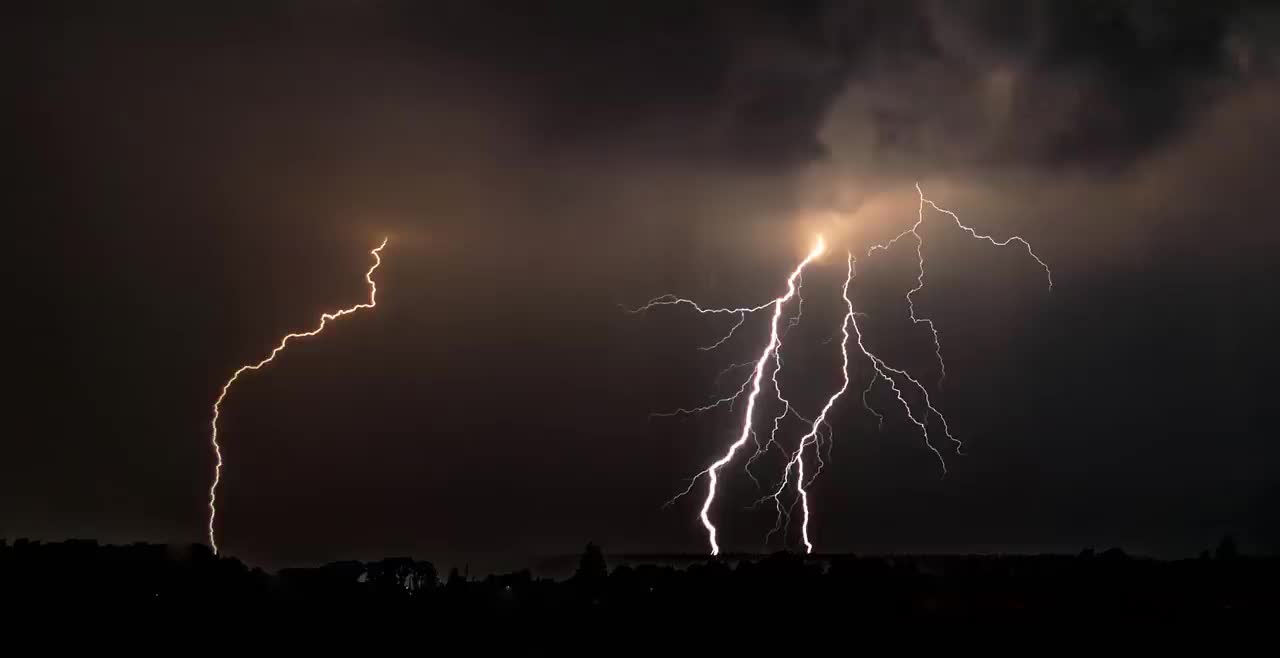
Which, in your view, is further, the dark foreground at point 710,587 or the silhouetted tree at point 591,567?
the silhouetted tree at point 591,567

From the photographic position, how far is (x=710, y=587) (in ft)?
97.5

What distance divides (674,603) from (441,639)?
6751 millimetres

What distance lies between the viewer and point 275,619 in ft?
86.0

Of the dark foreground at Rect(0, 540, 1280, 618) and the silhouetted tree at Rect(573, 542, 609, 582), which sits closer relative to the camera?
the dark foreground at Rect(0, 540, 1280, 618)

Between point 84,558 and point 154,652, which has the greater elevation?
point 84,558

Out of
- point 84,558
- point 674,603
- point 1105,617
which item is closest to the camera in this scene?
point 1105,617

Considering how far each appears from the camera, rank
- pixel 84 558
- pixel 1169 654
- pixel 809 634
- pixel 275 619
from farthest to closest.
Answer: pixel 84 558 → pixel 275 619 → pixel 809 634 → pixel 1169 654

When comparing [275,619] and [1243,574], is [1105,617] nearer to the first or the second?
[1243,574]

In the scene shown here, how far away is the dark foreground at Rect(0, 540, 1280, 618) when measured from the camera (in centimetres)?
2484

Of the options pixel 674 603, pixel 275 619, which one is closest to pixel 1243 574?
pixel 674 603

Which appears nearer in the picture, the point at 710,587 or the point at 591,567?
the point at 710,587

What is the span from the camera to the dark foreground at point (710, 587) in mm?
24844

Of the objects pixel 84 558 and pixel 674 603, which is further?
pixel 84 558

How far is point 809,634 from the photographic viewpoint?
78.2ft
